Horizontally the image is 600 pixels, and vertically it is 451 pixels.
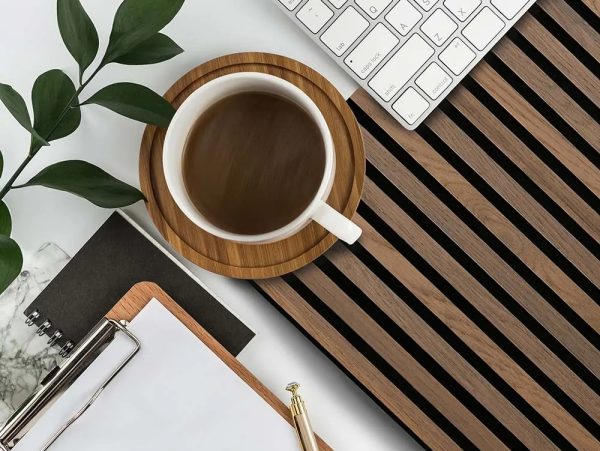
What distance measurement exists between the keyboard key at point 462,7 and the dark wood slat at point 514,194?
8 centimetres

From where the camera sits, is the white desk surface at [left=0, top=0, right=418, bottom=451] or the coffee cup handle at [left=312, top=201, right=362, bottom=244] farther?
the white desk surface at [left=0, top=0, right=418, bottom=451]

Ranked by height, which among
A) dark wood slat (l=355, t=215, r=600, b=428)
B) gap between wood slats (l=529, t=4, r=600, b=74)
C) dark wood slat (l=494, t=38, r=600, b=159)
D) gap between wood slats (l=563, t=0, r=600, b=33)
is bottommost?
dark wood slat (l=355, t=215, r=600, b=428)

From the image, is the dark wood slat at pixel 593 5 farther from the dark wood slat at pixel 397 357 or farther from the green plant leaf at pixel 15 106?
the green plant leaf at pixel 15 106

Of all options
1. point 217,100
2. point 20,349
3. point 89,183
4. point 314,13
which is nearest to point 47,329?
point 20,349

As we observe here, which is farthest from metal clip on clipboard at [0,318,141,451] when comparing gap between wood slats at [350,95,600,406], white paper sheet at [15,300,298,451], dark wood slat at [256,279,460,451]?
gap between wood slats at [350,95,600,406]

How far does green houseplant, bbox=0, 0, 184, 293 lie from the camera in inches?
19.7

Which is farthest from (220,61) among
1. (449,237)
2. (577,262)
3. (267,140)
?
(577,262)

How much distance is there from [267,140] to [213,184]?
6 cm

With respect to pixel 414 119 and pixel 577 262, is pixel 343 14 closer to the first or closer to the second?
pixel 414 119

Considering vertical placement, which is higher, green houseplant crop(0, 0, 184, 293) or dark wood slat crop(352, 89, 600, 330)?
dark wood slat crop(352, 89, 600, 330)

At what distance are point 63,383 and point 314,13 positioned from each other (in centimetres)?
37

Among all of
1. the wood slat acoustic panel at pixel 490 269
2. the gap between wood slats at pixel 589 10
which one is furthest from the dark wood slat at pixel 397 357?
the gap between wood slats at pixel 589 10

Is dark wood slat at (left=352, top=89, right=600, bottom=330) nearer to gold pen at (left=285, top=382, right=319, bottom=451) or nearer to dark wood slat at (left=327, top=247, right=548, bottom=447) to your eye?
dark wood slat at (left=327, top=247, right=548, bottom=447)

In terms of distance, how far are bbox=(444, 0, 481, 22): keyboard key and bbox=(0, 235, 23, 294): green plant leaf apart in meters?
0.40
